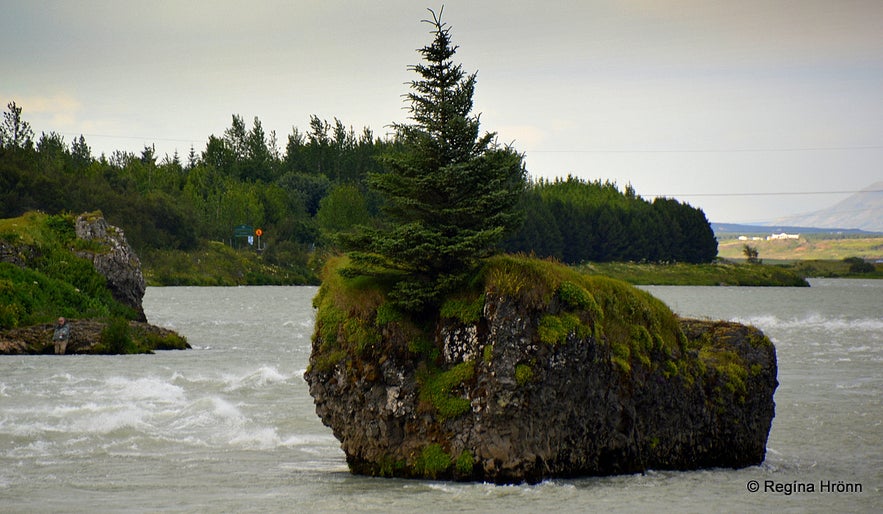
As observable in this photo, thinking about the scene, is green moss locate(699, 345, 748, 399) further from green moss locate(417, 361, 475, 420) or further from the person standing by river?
the person standing by river

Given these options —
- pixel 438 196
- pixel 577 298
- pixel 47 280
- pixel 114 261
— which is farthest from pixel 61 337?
pixel 577 298

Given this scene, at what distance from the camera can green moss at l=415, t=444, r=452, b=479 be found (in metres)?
17.7

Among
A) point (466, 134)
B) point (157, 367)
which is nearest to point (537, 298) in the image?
point (466, 134)

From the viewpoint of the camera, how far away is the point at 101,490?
17047 millimetres

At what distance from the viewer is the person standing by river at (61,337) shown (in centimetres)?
3956

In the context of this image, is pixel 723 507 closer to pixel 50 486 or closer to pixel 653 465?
pixel 653 465

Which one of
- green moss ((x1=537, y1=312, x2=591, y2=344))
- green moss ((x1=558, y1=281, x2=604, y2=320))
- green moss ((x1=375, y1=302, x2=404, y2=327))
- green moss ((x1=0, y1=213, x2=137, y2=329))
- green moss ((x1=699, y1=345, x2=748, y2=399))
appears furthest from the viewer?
green moss ((x1=0, y1=213, x2=137, y2=329))

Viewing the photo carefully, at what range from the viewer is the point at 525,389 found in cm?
1741

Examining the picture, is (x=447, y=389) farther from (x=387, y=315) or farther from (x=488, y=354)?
(x=387, y=315)

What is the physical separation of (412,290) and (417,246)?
2.65 feet

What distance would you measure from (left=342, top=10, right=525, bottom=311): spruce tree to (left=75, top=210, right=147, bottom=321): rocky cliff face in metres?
33.6

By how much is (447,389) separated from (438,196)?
402 cm

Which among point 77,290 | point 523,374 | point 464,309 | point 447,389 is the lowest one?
point 447,389

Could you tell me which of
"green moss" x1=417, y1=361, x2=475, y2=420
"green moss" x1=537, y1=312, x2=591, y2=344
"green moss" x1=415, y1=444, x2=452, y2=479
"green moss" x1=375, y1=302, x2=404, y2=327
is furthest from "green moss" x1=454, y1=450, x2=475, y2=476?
"green moss" x1=375, y1=302, x2=404, y2=327
